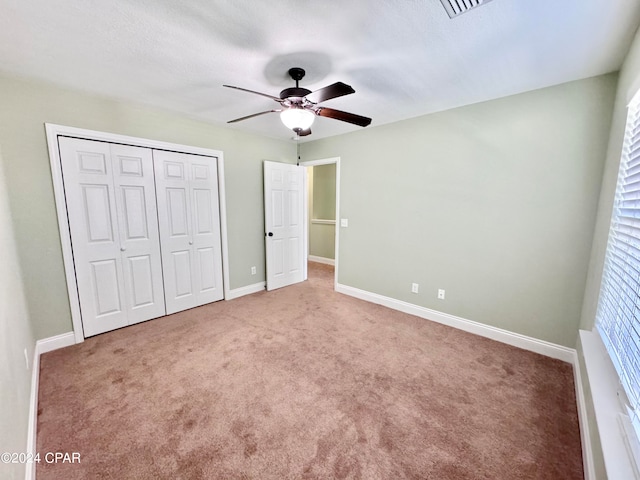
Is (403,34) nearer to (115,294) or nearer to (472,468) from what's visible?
(472,468)

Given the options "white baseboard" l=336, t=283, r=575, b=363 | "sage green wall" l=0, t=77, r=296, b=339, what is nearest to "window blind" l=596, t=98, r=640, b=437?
"white baseboard" l=336, t=283, r=575, b=363

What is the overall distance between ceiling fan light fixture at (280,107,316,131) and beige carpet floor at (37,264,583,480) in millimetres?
2021

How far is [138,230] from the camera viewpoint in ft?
9.44

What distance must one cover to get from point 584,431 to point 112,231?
4095mm

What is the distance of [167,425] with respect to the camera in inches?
64.0

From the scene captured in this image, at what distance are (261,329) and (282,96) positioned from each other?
2296mm

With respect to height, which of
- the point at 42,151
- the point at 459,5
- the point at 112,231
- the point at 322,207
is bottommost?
the point at 112,231

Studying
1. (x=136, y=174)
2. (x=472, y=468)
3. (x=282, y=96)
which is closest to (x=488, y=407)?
(x=472, y=468)

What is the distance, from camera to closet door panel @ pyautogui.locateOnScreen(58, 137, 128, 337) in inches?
97.1

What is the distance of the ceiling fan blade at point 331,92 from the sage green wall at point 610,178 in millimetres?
1661

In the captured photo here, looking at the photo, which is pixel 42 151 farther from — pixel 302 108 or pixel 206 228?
pixel 302 108

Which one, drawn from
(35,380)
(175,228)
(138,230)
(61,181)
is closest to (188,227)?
(175,228)

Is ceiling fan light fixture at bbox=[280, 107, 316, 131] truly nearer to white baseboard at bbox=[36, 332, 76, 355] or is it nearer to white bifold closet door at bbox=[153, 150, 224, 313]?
white bifold closet door at bbox=[153, 150, 224, 313]

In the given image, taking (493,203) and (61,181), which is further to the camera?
(493,203)
